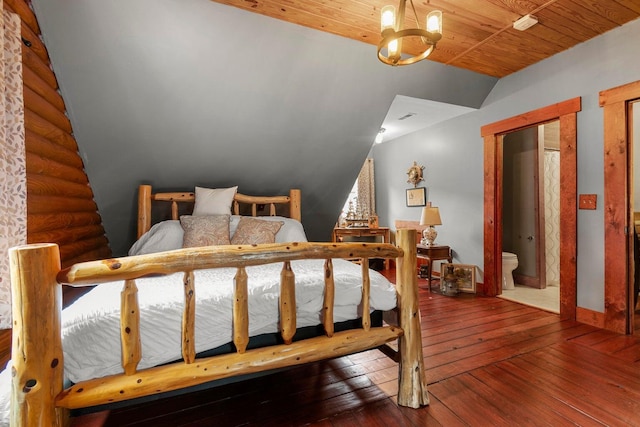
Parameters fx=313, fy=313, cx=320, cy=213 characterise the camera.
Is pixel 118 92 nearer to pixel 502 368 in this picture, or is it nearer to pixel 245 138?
pixel 245 138

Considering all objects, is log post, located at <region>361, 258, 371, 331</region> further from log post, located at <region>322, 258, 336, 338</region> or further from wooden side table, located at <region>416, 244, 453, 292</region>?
wooden side table, located at <region>416, 244, 453, 292</region>

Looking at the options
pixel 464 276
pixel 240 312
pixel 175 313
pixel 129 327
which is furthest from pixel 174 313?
pixel 464 276

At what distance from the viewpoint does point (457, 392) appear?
68.1 inches

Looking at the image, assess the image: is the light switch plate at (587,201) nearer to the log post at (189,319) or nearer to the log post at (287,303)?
the log post at (287,303)

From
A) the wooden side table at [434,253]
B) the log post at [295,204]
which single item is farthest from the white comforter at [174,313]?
the wooden side table at [434,253]

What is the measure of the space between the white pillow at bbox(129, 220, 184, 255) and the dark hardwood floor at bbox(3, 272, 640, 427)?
1234 mm

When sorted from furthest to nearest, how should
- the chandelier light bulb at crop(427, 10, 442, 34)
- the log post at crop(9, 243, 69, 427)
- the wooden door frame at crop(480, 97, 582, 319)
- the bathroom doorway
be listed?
the bathroom doorway → the wooden door frame at crop(480, 97, 582, 319) → the chandelier light bulb at crop(427, 10, 442, 34) → the log post at crop(9, 243, 69, 427)

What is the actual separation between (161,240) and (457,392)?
2.40 m

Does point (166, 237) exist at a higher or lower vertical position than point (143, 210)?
lower

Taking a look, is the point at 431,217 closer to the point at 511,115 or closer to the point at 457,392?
the point at 511,115

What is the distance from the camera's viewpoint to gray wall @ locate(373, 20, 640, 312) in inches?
104

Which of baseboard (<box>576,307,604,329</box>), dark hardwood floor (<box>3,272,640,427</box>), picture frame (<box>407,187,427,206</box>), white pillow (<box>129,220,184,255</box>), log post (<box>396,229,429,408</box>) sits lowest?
dark hardwood floor (<box>3,272,640,427</box>)

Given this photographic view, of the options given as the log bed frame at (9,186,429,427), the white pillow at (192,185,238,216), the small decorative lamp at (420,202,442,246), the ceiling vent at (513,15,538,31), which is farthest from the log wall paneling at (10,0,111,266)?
the small decorative lamp at (420,202,442,246)

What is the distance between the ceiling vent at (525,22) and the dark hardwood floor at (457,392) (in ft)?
7.98
